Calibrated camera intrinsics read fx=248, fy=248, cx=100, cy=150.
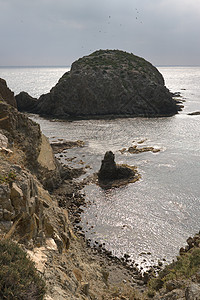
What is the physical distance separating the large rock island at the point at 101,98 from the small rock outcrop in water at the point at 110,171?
169 ft

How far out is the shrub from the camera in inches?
254

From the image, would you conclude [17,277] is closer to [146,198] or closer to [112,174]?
[146,198]

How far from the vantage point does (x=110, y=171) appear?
36094 millimetres

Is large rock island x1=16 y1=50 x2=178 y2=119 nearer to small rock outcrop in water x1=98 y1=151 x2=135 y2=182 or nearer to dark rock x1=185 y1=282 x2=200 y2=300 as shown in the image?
small rock outcrop in water x1=98 y1=151 x2=135 y2=182

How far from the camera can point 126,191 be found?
109ft

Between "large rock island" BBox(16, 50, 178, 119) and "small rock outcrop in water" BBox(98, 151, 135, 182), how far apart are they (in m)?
51.6

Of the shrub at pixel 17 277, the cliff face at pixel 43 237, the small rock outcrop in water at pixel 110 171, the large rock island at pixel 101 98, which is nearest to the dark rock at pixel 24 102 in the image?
the large rock island at pixel 101 98

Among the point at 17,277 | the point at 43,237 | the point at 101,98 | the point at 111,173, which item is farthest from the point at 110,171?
the point at 101,98

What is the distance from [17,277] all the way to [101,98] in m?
87.0

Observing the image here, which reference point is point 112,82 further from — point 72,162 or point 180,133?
point 72,162

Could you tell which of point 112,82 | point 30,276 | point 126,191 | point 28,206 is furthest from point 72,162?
point 112,82

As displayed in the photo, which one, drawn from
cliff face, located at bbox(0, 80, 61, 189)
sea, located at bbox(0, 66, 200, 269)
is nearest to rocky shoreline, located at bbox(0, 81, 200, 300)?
cliff face, located at bbox(0, 80, 61, 189)

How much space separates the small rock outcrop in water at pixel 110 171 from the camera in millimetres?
35969

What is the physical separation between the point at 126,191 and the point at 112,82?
222 ft
